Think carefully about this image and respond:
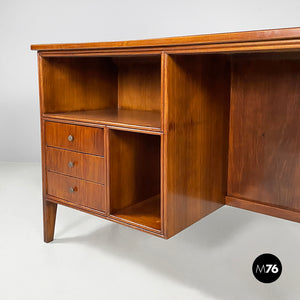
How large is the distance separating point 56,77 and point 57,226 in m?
0.86

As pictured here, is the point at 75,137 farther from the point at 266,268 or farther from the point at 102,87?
the point at 266,268

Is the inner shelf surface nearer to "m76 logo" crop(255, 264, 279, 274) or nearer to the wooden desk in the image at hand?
the wooden desk

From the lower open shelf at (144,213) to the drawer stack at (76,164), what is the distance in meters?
0.11

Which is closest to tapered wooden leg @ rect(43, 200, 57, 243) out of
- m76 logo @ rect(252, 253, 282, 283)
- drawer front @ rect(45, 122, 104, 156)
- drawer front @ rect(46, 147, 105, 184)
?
drawer front @ rect(46, 147, 105, 184)

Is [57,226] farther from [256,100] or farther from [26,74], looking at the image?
[26,74]

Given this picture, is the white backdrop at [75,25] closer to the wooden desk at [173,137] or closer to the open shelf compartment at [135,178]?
the wooden desk at [173,137]

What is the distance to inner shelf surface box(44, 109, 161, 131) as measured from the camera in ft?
5.53

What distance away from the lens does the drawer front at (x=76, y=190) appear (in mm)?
1887

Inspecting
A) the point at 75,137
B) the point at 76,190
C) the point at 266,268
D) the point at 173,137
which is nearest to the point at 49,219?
the point at 76,190

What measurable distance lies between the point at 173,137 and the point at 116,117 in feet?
1.40

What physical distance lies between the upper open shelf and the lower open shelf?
1.33ft

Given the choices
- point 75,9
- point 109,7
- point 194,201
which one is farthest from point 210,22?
point 194,201

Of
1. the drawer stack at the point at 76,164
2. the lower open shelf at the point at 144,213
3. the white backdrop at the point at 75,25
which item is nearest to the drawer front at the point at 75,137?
the drawer stack at the point at 76,164

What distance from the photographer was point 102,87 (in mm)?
2311
